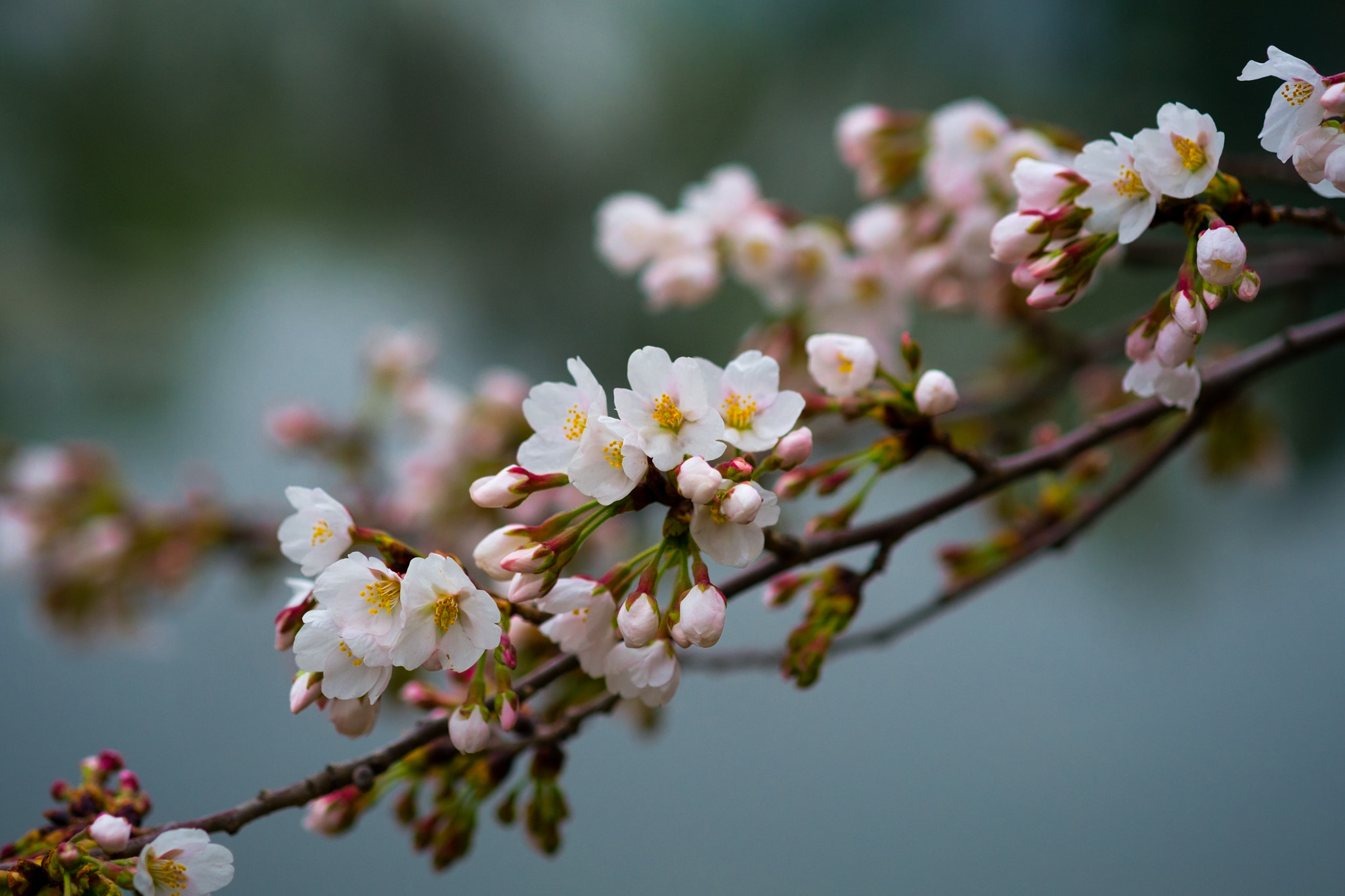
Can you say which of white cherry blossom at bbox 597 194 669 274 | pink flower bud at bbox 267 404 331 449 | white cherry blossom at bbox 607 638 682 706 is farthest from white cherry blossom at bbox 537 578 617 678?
pink flower bud at bbox 267 404 331 449

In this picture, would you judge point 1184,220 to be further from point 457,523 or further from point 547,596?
point 457,523

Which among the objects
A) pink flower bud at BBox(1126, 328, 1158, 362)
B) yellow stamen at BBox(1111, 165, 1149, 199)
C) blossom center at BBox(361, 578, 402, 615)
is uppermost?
yellow stamen at BBox(1111, 165, 1149, 199)

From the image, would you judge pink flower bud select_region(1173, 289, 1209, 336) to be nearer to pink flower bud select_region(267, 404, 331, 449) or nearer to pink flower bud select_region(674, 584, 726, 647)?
pink flower bud select_region(674, 584, 726, 647)

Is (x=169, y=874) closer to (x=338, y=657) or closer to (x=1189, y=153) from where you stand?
(x=338, y=657)

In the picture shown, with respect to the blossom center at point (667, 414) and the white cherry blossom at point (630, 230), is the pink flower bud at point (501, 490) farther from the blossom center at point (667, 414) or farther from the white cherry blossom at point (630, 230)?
the white cherry blossom at point (630, 230)

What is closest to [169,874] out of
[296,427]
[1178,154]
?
[1178,154]

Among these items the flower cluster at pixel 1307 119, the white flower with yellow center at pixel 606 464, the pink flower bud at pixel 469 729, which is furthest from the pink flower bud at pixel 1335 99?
the pink flower bud at pixel 469 729

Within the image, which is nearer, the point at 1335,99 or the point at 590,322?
the point at 1335,99
